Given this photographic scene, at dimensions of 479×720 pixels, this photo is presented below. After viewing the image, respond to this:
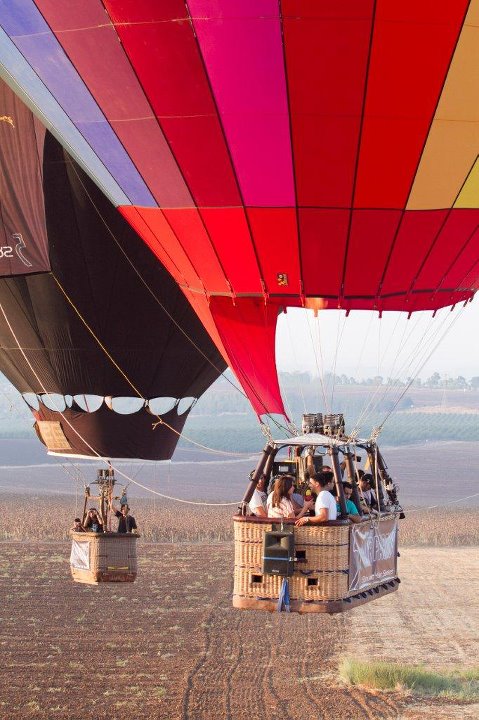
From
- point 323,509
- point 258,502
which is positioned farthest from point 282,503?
point 323,509

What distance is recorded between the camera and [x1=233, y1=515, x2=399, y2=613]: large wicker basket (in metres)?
13.6

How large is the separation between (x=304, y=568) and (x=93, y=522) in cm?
839

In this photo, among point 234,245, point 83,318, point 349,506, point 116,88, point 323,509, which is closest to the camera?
point 323,509

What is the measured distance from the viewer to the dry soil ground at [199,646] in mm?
23969

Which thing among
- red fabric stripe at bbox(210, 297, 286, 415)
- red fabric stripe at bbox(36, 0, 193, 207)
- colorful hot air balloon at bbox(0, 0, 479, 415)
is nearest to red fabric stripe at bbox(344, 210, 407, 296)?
colorful hot air balloon at bbox(0, 0, 479, 415)

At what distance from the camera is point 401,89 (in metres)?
14.2

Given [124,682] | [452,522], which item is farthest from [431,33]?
[452,522]

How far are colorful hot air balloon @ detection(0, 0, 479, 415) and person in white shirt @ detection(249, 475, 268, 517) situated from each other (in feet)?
7.60

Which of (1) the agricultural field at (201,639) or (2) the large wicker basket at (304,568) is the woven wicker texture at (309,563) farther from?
(1) the agricultural field at (201,639)

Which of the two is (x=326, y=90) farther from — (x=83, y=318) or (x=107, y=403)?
(x=107, y=403)

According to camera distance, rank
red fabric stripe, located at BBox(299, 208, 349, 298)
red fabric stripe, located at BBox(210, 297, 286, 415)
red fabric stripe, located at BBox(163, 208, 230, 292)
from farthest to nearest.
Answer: red fabric stripe, located at BBox(210, 297, 286, 415) < red fabric stripe, located at BBox(163, 208, 230, 292) < red fabric stripe, located at BBox(299, 208, 349, 298)

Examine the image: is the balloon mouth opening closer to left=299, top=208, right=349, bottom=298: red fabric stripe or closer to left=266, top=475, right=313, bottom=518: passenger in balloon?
left=299, top=208, right=349, bottom=298: red fabric stripe

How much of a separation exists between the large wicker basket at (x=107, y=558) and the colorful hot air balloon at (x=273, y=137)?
4.94m

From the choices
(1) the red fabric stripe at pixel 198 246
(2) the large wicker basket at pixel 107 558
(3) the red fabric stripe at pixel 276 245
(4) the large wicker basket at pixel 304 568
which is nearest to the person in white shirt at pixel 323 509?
(4) the large wicker basket at pixel 304 568
